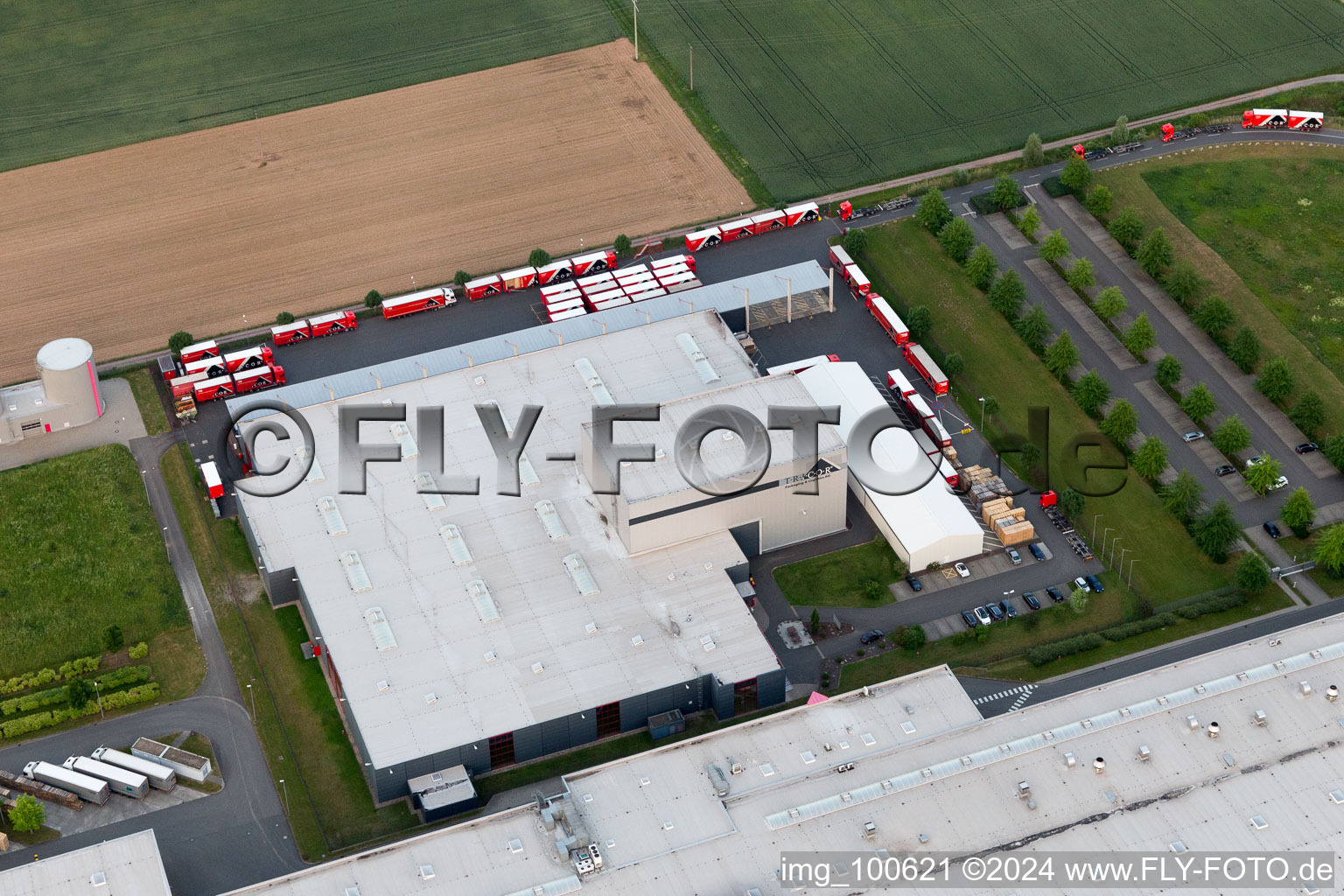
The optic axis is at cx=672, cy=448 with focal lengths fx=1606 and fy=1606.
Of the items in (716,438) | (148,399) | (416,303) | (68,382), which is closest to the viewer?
(716,438)


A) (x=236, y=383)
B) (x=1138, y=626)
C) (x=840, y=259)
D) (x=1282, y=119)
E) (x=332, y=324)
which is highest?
(x=332, y=324)

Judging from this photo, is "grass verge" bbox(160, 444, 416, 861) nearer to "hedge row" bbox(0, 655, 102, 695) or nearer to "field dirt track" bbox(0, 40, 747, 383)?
"hedge row" bbox(0, 655, 102, 695)

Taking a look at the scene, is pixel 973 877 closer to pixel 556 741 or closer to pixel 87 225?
Answer: pixel 556 741

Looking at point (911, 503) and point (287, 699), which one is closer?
point (287, 699)

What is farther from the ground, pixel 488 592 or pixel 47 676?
pixel 47 676

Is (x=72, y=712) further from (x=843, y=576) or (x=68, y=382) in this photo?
(x=843, y=576)

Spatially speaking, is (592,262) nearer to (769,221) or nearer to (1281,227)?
(769,221)

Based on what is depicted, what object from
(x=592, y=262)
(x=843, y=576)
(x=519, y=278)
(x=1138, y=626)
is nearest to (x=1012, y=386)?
(x=843, y=576)

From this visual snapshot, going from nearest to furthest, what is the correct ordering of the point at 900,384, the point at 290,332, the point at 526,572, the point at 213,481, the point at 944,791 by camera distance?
the point at 944,791 < the point at 526,572 < the point at 213,481 < the point at 900,384 < the point at 290,332

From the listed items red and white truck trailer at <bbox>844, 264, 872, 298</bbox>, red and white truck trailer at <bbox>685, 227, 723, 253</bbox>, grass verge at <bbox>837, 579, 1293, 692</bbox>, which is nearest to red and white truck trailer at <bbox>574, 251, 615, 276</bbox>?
red and white truck trailer at <bbox>685, 227, 723, 253</bbox>
